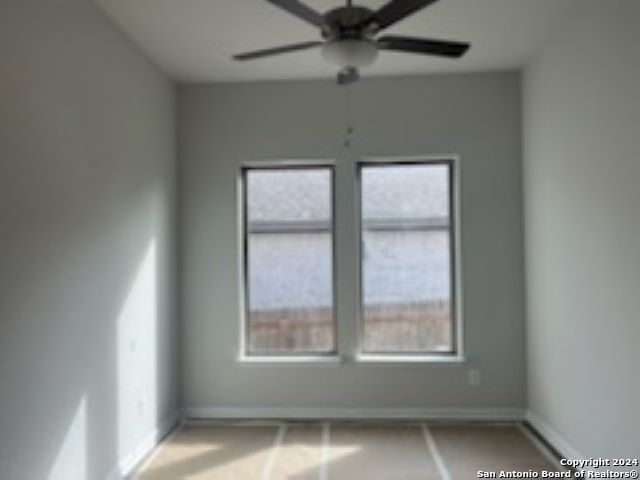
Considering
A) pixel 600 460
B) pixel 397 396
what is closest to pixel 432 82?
pixel 397 396

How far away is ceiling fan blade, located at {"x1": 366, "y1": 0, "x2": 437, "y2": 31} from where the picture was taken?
222 centimetres

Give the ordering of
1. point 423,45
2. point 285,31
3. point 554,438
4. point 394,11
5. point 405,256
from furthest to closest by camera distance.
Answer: point 405,256 < point 554,438 < point 285,31 < point 423,45 < point 394,11

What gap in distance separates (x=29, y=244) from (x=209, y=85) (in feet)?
8.49

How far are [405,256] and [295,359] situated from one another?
1.28 meters

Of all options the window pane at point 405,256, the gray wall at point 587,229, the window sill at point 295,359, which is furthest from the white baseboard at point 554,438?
the window sill at point 295,359

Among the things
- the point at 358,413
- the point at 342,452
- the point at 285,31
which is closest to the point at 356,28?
the point at 285,31

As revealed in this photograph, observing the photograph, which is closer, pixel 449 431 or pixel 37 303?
pixel 37 303

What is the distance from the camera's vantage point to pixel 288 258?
473cm

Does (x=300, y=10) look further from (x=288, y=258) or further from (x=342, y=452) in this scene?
(x=342, y=452)

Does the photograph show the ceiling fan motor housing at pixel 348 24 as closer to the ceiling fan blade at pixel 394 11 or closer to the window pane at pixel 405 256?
the ceiling fan blade at pixel 394 11

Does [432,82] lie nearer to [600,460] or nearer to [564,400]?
[564,400]

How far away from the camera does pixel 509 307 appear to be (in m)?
4.43

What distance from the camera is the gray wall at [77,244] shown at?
2.37 metres

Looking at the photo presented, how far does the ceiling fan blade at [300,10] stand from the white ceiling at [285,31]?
0.90m
